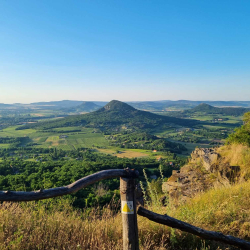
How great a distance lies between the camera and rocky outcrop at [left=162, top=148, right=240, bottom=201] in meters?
6.66

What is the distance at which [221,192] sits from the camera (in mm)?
4453

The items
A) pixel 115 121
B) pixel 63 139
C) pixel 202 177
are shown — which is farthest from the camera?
pixel 115 121

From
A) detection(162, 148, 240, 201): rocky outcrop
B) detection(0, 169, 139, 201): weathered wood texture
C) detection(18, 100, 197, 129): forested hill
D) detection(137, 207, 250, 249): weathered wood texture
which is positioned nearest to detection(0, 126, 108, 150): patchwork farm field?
detection(18, 100, 197, 129): forested hill

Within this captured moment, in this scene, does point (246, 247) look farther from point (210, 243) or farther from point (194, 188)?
point (194, 188)

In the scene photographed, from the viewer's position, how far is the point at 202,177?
8094mm

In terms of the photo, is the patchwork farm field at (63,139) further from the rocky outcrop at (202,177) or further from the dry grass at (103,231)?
the dry grass at (103,231)

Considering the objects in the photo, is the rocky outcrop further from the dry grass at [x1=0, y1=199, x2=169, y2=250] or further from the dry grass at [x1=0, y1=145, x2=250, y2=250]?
the dry grass at [x1=0, y1=199, x2=169, y2=250]

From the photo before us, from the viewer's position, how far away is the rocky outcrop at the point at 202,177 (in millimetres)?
6660

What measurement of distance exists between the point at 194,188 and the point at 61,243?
5.76m

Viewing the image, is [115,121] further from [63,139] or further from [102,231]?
[102,231]

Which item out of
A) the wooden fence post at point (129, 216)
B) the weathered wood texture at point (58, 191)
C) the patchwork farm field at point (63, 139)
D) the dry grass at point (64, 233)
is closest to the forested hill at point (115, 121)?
the patchwork farm field at point (63, 139)

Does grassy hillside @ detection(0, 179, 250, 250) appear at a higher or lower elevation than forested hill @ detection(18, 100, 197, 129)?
higher

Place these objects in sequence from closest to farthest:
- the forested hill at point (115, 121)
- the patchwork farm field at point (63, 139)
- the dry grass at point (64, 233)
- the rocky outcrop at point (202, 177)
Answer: the dry grass at point (64, 233) → the rocky outcrop at point (202, 177) → the patchwork farm field at point (63, 139) → the forested hill at point (115, 121)

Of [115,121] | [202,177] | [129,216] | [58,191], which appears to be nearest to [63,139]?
[115,121]
